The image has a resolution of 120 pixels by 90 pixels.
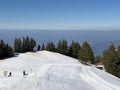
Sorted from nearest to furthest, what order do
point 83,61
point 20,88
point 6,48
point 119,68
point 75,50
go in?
1. point 20,88
2. point 119,68
3. point 6,48
4. point 83,61
5. point 75,50

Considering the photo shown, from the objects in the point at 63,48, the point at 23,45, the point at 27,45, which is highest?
the point at 27,45

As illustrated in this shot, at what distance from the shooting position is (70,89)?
29.5 metres

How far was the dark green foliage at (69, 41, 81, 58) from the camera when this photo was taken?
95387mm

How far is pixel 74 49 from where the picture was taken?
96.1 meters

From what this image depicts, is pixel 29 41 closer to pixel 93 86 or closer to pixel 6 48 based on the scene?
pixel 6 48

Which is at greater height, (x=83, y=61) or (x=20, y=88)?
(x=20, y=88)

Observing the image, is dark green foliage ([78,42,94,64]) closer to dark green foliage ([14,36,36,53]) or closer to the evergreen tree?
the evergreen tree

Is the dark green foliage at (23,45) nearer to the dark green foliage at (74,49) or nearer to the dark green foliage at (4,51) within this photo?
the dark green foliage at (74,49)

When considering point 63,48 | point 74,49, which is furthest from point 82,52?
point 63,48

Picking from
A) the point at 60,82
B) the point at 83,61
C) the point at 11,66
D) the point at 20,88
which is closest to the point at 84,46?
the point at 83,61

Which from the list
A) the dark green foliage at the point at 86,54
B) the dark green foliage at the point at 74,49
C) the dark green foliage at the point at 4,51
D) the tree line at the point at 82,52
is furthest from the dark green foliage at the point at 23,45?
the dark green foliage at the point at 86,54

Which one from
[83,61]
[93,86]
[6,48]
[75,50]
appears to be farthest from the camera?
[75,50]

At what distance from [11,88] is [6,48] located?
1842 inches

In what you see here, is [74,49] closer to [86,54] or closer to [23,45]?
[86,54]
